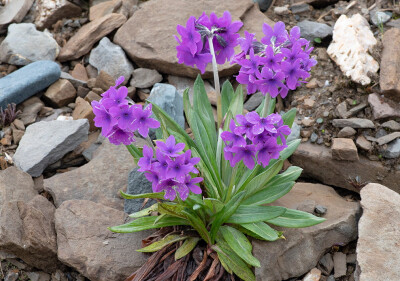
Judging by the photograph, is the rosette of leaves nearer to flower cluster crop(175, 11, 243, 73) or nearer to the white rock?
flower cluster crop(175, 11, 243, 73)

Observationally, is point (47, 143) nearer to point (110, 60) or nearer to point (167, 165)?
point (110, 60)

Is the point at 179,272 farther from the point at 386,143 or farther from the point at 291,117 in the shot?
the point at 386,143

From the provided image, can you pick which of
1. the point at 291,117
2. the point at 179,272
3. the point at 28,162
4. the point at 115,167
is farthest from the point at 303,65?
the point at 28,162

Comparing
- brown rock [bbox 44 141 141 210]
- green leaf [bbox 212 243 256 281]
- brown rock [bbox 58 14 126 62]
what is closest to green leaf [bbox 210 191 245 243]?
green leaf [bbox 212 243 256 281]

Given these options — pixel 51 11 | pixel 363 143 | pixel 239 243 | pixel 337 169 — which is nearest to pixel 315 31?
pixel 363 143

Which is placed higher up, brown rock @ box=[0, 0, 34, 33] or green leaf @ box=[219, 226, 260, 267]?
brown rock @ box=[0, 0, 34, 33]

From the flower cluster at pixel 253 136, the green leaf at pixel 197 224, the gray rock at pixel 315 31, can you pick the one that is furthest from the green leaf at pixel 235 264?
the gray rock at pixel 315 31
